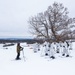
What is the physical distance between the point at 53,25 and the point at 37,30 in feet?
12.2

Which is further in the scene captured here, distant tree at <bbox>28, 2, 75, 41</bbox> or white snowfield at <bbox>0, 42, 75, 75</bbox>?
distant tree at <bbox>28, 2, 75, 41</bbox>

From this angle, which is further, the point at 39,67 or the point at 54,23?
the point at 54,23

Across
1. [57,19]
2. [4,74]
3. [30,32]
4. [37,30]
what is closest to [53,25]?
[57,19]

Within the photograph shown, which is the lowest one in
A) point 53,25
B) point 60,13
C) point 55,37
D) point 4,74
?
point 4,74

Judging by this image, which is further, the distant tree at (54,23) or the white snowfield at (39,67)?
the distant tree at (54,23)

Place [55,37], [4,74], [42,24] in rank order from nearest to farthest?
[4,74] → [55,37] → [42,24]

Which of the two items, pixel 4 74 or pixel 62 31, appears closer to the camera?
pixel 4 74

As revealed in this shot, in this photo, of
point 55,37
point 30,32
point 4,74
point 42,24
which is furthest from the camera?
point 30,32

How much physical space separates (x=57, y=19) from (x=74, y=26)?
352 cm

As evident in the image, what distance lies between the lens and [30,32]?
41781 millimetres

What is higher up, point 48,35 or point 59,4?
point 59,4

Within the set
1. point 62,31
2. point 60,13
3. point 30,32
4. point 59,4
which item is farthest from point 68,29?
point 30,32

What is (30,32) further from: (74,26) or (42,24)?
(74,26)

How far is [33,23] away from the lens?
135 ft
